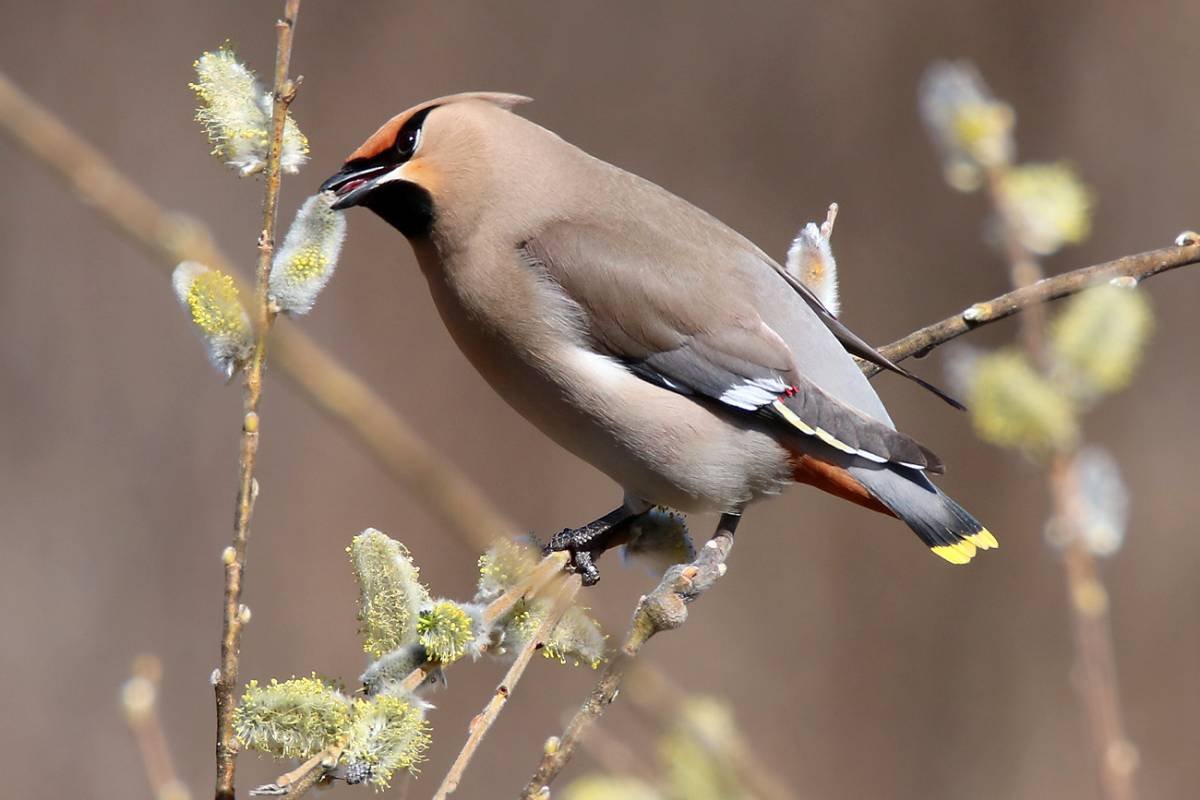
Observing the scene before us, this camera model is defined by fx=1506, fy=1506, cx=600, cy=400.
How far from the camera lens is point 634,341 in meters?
2.41

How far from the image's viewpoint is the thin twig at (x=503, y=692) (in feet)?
3.65

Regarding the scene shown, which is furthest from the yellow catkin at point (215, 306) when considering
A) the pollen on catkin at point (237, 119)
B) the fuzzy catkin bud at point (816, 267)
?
the fuzzy catkin bud at point (816, 267)

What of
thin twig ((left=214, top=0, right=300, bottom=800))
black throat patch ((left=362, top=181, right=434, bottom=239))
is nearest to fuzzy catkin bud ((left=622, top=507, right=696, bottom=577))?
black throat patch ((left=362, top=181, right=434, bottom=239))

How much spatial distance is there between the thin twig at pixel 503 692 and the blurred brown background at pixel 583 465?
3.06 metres

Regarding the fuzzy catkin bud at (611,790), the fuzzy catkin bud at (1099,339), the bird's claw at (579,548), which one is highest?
the bird's claw at (579,548)

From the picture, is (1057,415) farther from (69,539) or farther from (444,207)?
(69,539)

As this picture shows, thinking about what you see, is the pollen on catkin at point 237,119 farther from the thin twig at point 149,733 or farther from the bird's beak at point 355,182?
the bird's beak at point 355,182

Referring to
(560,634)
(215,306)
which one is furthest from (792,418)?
(215,306)

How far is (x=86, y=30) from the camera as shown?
15.3ft

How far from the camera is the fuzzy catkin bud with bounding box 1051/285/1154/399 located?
79 centimetres

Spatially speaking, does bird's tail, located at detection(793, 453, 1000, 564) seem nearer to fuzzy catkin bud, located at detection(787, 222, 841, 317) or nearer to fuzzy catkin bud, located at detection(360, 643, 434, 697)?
fuzzy catkin bud, located at detection(787, 222, 841, 317)

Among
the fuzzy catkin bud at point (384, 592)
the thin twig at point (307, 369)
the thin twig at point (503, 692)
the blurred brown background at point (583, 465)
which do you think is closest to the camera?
the thin twig at point (307, 369)

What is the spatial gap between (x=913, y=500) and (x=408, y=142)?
3.27 feet

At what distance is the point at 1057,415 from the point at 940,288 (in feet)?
13.4
